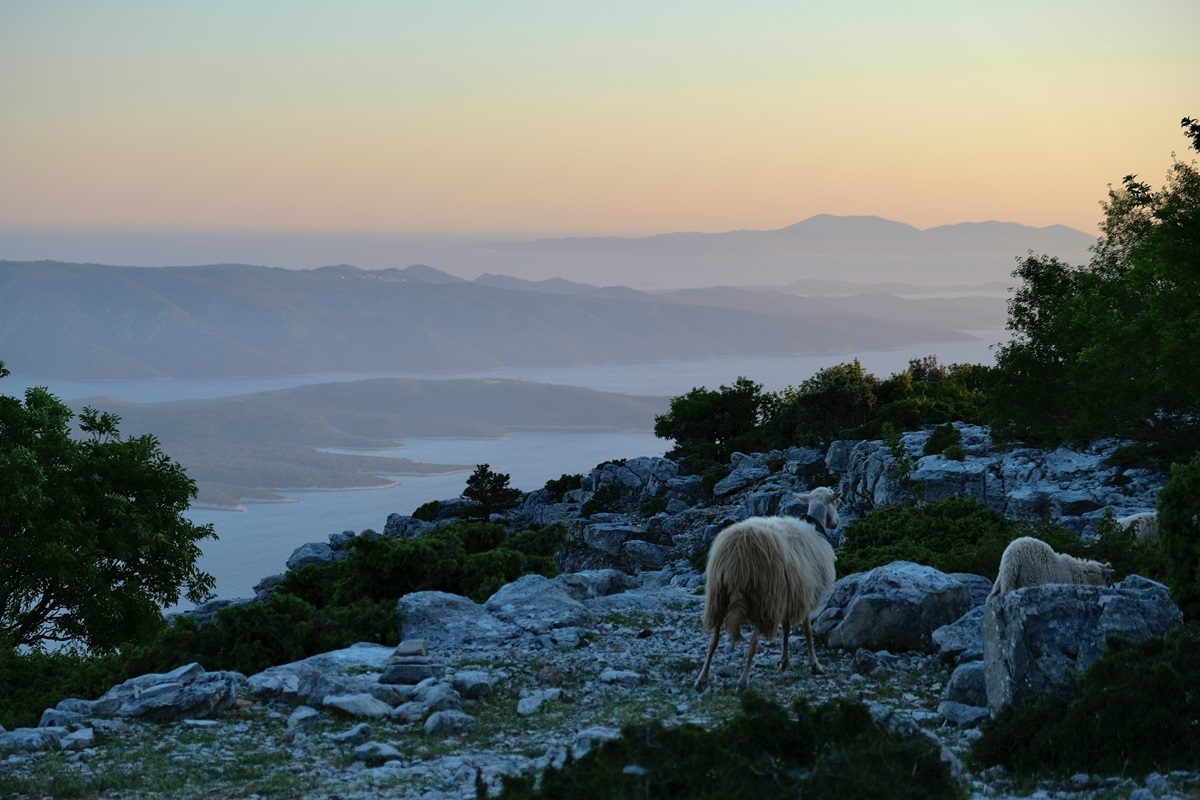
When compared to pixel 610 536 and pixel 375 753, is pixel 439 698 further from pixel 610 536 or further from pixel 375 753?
pixel 610 536

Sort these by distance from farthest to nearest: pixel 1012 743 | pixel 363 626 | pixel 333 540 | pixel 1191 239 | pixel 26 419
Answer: pixel 333 540 < pixel 26 419 < pixel 1191 239 < pixel 363 626 < pixel 1012 743

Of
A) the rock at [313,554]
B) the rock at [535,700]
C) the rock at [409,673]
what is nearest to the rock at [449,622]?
the rock at [409,673]

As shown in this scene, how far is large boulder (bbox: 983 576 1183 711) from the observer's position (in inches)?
450

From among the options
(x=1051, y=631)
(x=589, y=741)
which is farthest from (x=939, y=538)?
(x=589, y=741)

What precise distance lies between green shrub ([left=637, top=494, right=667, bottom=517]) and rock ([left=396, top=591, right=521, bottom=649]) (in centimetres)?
2581

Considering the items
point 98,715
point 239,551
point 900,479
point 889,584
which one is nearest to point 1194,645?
point 889,584

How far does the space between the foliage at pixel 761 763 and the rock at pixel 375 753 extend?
2.74m

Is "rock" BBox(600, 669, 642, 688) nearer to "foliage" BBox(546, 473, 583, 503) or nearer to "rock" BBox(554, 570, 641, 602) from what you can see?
"rock" BBox(554, 570, 641, 602)

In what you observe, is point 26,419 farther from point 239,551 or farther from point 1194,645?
point 239,551

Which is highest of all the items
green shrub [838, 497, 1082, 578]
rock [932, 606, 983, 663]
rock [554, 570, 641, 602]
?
green shrub [838, 497, 1082, 578]

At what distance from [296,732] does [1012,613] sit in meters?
7.68

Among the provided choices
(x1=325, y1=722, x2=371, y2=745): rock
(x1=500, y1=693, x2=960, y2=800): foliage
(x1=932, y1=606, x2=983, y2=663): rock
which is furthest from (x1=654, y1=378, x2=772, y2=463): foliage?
(x1=500, y1=693, x2=960, y2=800): foliage

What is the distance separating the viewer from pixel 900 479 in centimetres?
3262

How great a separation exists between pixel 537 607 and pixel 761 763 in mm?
10843
